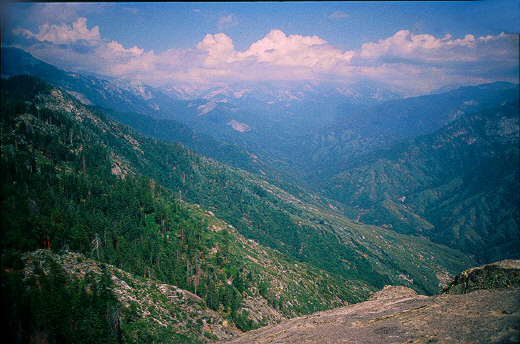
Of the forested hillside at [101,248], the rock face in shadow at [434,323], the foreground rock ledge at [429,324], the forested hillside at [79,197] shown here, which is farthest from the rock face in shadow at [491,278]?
the forested hillside at [79,197]

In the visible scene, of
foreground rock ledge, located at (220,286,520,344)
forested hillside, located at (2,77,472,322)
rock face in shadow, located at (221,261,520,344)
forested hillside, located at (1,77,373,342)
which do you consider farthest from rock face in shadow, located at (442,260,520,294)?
forested hillside, located at (2,77,472,322)

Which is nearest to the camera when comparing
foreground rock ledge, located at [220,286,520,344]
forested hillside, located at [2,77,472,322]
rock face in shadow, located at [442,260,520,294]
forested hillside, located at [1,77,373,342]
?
foreground rock ledge, located at [220,286,520,344]

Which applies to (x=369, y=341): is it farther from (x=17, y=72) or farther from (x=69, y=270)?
(x=69, y=270)

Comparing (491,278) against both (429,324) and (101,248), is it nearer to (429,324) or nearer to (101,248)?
(429,324)

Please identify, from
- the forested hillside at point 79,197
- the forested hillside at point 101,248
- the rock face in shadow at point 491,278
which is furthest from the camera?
the rock face in shadow at point 491,278

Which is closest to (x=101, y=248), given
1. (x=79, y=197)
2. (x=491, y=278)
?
(x=79, y=197)

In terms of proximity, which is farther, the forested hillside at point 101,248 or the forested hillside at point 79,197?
the forested hillside at point 101,248

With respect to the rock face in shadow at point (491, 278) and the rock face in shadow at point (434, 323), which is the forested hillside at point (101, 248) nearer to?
the rock face in shadow at point (434, 323)

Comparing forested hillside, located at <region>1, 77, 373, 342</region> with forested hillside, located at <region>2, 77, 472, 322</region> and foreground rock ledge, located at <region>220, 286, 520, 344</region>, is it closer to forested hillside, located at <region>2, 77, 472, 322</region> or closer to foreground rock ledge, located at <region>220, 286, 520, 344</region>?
forested hillside, located at <region>2, 77, 472, 322</region>

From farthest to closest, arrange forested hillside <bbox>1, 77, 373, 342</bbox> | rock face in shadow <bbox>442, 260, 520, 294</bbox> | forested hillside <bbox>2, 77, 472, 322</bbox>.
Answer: rock face in shadow <bbox>442, 260, 520, 294</bbox>
forested hillside <bbox>1, 77, 373, 342</bbox>
forested hillside <bbox>2, 77, 472, 322</bbox>
